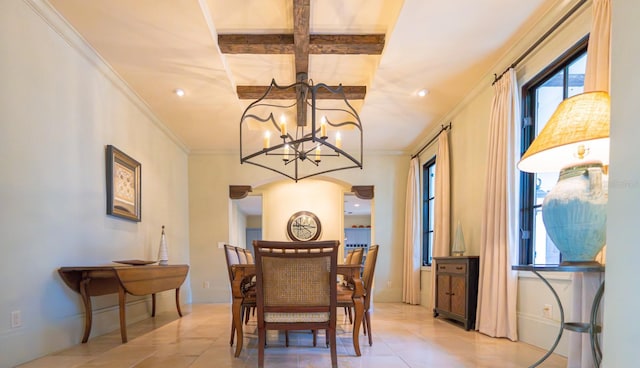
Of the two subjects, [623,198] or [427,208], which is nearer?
[623,198]

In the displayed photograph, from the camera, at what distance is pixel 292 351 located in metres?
2.88

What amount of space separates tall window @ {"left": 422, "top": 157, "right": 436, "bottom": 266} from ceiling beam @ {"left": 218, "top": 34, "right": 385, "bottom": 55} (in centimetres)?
292

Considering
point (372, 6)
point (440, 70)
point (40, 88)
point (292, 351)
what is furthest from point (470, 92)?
point (40, 88)

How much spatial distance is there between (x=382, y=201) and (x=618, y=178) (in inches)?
222

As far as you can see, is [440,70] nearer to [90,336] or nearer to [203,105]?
[203,105]

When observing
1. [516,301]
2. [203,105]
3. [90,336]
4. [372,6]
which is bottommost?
[90,336]

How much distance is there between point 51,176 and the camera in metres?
2.85

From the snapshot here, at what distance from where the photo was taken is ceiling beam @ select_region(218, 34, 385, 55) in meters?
3.44

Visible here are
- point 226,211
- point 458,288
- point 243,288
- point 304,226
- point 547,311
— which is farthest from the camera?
point 304,226

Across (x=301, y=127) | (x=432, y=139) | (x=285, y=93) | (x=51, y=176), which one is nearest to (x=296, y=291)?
(x=51, y=176)

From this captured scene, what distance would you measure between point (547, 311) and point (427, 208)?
3.44 meters

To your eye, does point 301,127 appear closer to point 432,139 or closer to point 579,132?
point 432,139

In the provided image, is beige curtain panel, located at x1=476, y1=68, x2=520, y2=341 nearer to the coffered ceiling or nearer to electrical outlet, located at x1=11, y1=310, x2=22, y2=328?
the coffered ceiling

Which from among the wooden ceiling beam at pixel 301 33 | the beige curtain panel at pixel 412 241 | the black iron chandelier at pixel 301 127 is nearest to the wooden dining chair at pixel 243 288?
the black iron chandelier at pixel 301 127
